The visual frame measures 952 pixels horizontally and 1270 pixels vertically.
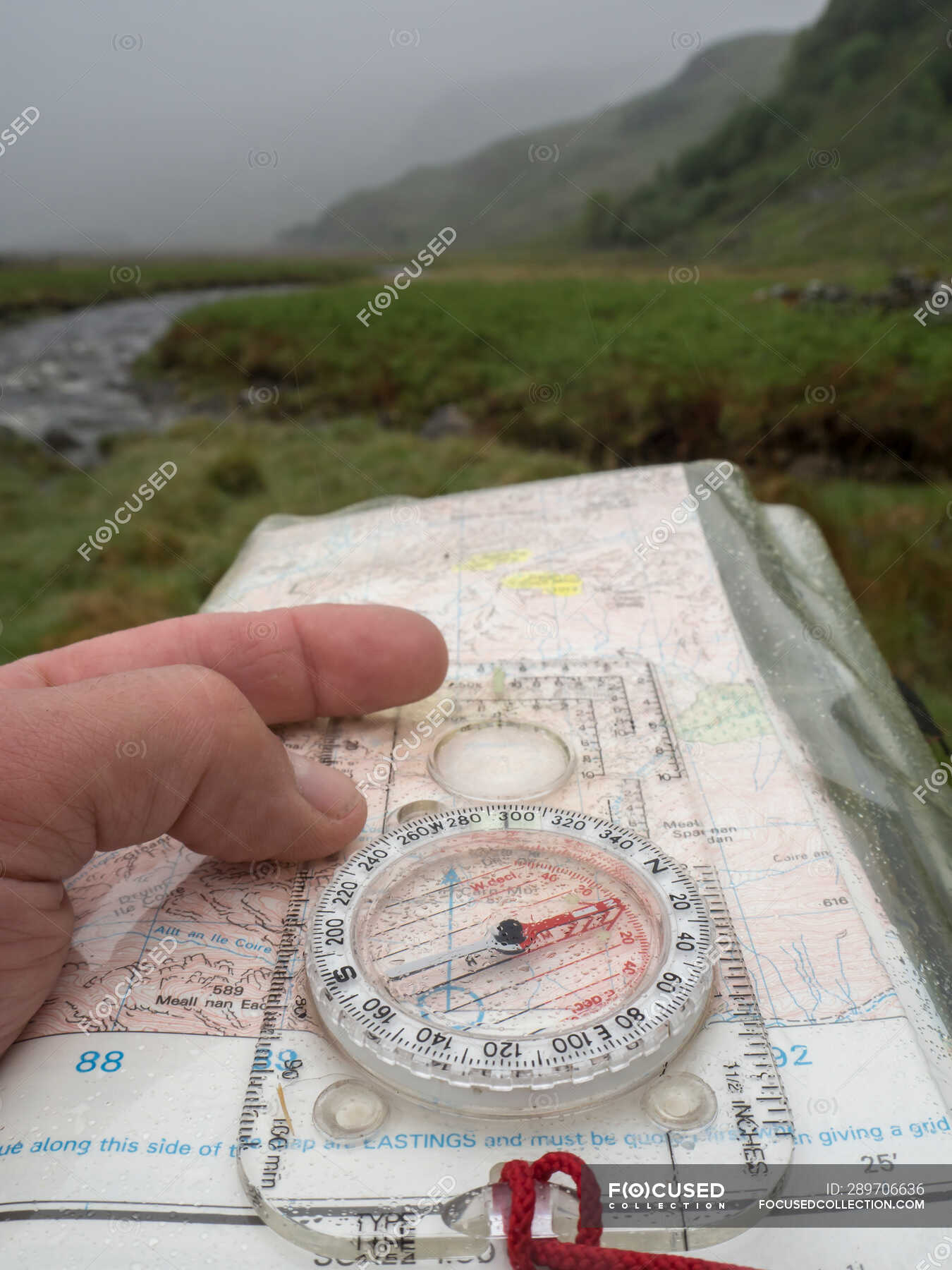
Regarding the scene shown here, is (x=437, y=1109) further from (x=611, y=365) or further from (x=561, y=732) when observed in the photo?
(x=611, y=365)

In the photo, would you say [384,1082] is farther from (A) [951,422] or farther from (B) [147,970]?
(A) [951,422]

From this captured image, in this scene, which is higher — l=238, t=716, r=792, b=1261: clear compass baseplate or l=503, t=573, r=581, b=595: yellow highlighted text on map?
l=238, t=716, r=792, b=1261: clear compass baseplate

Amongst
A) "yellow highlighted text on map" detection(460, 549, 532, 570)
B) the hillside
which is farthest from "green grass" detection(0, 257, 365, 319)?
"yellow highlighted text on map" detection(460, 549, 532, 570)

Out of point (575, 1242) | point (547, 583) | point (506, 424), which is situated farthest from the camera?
point (506, 424)

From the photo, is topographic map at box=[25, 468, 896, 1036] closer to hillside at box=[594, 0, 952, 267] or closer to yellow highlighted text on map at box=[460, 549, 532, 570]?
yellow highlighted text on map at box=[460, 549, 532, 570]

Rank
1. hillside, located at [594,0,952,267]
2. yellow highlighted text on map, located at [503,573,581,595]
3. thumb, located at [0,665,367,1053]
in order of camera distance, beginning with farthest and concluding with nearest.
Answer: hillside, located at [594,0,952,267] < yellow highlighted text on map, located at [503,573,581,595] < thumb, located at [0,665,367,1053]

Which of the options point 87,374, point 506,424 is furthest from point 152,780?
point 87,374
